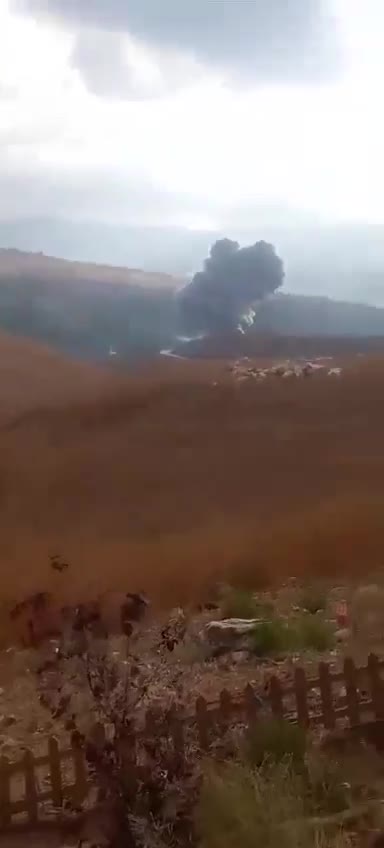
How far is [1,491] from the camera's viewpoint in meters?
5.18

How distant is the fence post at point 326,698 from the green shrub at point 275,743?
499 millimetres

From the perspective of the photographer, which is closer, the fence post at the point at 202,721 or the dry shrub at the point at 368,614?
the fence post at the point at 202,721

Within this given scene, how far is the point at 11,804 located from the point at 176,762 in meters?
0.67

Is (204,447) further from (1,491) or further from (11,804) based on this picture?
(11,804)

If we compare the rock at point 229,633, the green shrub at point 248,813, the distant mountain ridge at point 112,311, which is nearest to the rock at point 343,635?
the rock at point 229,633

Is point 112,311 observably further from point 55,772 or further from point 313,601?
point 55,772

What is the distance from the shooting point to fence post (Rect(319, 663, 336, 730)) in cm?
334

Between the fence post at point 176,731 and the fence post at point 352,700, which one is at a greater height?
the fence post at point 176,731

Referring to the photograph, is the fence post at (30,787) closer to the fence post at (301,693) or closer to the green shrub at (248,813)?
the green shrub at (248,813)

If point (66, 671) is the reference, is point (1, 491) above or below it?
above

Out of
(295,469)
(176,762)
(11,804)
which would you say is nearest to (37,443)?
(295,469)

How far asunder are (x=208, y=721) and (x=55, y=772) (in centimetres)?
50

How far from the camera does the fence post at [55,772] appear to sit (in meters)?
2.86

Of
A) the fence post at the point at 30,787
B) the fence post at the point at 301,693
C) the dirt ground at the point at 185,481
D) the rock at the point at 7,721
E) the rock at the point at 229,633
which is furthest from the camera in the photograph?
the dirt ground at the point at 185,481
